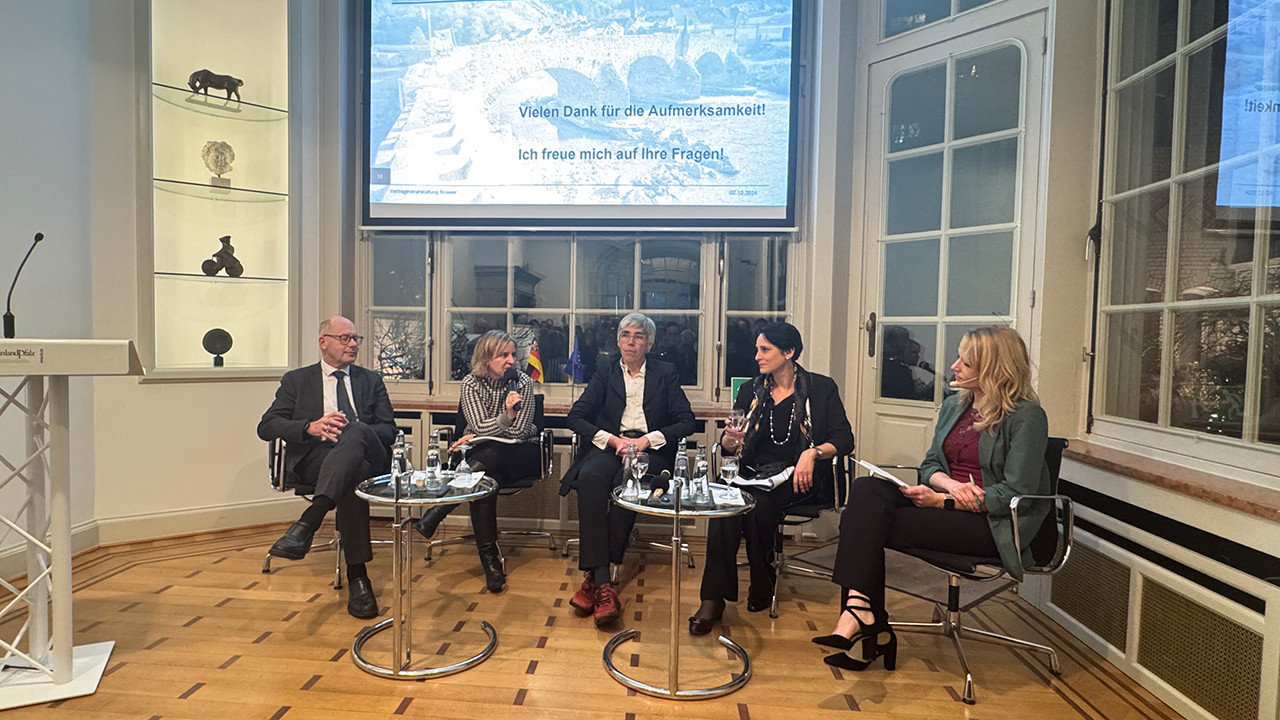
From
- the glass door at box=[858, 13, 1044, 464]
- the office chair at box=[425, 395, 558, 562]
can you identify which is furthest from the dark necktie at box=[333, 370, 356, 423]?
the glass door at box=[858, 13, 1044, 464]

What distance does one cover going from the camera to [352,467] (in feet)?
9.28

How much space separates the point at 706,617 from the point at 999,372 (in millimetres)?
1451

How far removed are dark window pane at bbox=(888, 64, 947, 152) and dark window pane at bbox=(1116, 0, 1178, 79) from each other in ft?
2.66

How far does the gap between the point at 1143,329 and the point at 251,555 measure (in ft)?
14.1

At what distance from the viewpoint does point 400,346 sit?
430 cm

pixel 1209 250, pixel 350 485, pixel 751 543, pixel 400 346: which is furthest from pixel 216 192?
pixel 1209 250

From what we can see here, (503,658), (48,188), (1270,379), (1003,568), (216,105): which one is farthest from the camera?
(216,105)

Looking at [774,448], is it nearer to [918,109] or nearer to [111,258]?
[918,109]

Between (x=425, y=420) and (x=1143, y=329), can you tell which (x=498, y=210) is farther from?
(x=1143, y=329)

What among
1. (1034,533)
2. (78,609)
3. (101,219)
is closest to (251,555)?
(78,609)

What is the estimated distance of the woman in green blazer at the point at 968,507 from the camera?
2.27 metres

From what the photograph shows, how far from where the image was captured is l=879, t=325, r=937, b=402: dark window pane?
11.8 ft

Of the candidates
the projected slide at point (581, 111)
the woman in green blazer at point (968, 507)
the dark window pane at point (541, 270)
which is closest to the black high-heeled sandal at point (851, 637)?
the woman in green blazer at point (968, 507)

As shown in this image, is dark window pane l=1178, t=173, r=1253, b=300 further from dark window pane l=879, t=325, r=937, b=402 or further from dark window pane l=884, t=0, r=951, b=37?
dark window pane l=884, t=0, r=951, b=37
